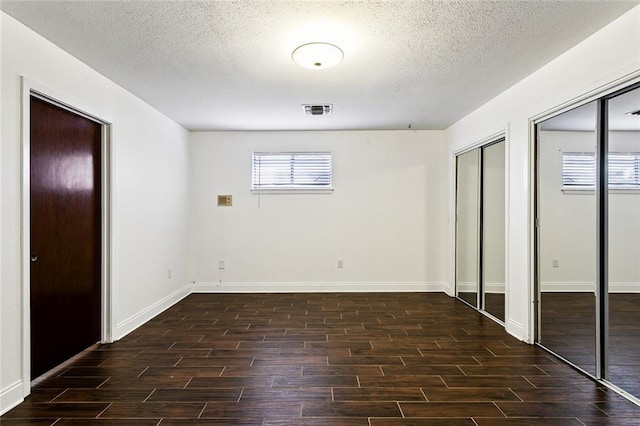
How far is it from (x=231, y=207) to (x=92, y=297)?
8.37 ft

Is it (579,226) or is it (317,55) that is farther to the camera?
(579,226)

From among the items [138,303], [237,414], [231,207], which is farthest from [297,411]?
[231,207]

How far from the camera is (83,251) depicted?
3.16 meters

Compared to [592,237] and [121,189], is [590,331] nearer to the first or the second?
[592,237]

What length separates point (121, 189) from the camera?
141 inches

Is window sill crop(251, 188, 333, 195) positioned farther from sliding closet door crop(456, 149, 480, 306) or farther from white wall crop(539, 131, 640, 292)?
white wall crop(539, 131, 640, 292)

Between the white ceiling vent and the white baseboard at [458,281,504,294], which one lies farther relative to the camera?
the white ceiling vent

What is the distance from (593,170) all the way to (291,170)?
12.6ft

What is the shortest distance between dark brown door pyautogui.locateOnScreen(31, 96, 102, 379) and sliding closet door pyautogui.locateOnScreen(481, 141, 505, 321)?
4.04 m

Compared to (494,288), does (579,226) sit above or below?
above

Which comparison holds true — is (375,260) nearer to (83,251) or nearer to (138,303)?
(138,303)

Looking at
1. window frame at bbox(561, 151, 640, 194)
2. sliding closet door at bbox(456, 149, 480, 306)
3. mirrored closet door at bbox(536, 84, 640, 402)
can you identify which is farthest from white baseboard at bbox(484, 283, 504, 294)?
window frame at bbox(561, 151, 640, 194)

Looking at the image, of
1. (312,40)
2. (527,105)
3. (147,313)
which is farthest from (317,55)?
(147,313)

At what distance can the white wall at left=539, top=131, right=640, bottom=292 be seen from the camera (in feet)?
8.00
